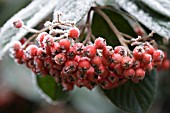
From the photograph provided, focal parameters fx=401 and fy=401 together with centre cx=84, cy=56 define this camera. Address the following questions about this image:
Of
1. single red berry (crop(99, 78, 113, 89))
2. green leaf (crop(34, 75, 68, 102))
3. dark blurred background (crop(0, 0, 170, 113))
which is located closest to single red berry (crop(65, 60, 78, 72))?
single red berry (crop(99, 78, 113, 89))

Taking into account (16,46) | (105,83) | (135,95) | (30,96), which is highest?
(16,46)

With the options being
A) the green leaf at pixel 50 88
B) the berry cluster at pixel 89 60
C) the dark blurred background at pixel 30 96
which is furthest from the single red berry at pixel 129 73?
the dark blurred background at pixel 30 96

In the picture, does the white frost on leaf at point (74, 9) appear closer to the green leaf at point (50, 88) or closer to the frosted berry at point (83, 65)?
the frosted berry at point (83, 65)

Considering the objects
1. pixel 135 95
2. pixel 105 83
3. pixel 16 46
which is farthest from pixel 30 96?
pixel 105 83

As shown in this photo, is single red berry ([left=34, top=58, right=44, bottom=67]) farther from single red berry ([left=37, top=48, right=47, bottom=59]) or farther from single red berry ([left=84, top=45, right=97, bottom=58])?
single red berry ([left=84, top=45, right=97, bottom=58])

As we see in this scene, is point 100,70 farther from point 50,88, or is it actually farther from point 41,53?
point 50,88

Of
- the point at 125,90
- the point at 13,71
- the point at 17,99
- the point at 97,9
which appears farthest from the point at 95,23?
the point at 17,99
